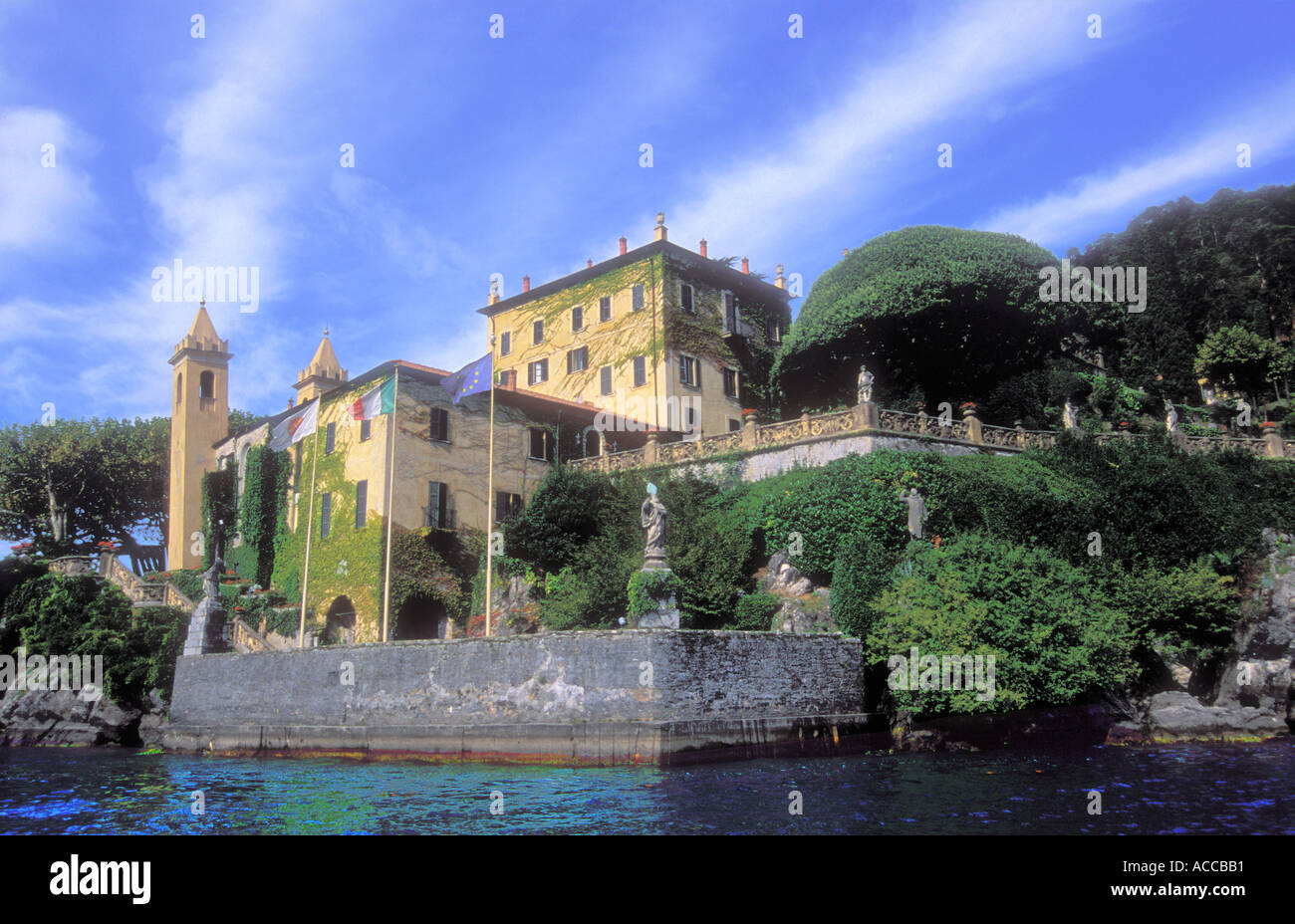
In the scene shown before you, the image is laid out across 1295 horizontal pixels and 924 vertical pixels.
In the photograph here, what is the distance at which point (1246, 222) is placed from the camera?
51.8 meters

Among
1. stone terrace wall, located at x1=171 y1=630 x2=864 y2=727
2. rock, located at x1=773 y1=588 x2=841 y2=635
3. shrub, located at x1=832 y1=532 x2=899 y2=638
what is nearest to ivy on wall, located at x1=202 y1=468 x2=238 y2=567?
stone terrace wall, located at x1=171 y1=630 x2=864 y2=727

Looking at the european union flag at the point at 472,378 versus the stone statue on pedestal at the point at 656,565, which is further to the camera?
the european union flag at the point at 472,378

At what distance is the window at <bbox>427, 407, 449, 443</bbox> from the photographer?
114 ft

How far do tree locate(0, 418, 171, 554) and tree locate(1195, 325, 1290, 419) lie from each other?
5611 centimetres

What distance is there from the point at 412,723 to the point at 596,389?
23.3 m

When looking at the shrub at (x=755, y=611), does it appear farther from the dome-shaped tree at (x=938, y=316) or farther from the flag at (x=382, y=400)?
the dome-shaped tree at (x=938, y=316)

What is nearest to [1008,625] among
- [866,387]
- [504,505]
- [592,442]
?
[866,387]

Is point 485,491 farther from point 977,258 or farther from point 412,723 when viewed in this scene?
point 977,258

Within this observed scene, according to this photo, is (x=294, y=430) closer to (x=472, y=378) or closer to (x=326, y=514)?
(x=472, y=378)

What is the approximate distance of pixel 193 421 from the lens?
48062 mm

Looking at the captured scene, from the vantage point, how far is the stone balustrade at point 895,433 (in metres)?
29.9

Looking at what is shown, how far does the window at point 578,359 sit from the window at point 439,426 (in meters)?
9.81

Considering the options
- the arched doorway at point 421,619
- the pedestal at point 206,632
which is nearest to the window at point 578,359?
the arched doorway at point 421,619

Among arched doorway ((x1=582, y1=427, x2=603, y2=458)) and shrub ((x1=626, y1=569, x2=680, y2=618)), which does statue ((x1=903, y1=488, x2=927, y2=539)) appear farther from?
arched doorway ((x1=582, y1=427, x2=603, y2=458))
